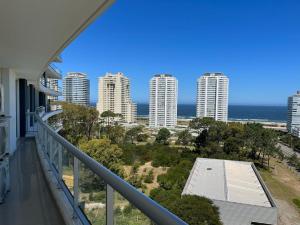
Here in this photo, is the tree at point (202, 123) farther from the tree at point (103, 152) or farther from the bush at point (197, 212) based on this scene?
the bush at point (197, 212)

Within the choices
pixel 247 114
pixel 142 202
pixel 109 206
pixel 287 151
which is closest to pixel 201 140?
pixel 287 151

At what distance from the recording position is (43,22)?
9.48 ft

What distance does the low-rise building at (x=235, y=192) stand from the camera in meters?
13.6

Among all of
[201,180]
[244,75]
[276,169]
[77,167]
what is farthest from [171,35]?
[77,167]

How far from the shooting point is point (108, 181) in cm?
119

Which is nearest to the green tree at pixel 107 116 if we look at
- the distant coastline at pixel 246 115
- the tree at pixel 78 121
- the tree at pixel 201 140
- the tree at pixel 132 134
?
the tree at pixel 132 134

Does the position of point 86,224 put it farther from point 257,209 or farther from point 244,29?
point 244,29

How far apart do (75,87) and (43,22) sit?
5016 centimetres

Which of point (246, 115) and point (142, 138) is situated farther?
point (246, 115)

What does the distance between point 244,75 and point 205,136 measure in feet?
192

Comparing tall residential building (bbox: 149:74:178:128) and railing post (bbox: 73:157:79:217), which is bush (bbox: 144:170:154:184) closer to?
railing post (bbox: 73:157:79:217)

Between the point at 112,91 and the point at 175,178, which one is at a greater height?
the point at 112,91

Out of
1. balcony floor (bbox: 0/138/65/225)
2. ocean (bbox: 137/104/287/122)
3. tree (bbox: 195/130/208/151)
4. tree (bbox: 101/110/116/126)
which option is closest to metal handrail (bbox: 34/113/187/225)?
balcony floor (bbox: 0/138/65/225)

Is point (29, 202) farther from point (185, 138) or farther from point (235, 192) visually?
point (185, 138)
